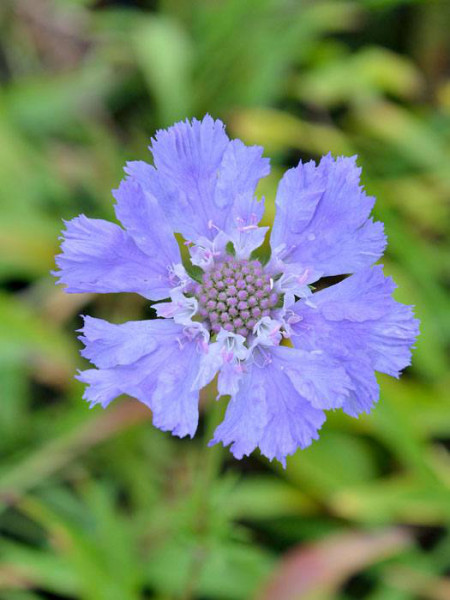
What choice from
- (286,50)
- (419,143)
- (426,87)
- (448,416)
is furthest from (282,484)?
(426,87)

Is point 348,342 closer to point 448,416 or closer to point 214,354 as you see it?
point 214,354

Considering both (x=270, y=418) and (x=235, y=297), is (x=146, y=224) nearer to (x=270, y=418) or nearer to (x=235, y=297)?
(x=235, y=297)

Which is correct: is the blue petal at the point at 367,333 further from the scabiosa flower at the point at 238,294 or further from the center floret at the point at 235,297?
the center floret at the point at 235,297

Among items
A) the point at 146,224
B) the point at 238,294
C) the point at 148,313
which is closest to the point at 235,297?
the point at 238,294

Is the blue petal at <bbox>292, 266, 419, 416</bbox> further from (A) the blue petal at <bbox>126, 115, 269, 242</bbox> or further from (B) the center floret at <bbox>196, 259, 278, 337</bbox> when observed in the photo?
(A) the blue petal at <bbox>126, 115, 269, 242</bbox>

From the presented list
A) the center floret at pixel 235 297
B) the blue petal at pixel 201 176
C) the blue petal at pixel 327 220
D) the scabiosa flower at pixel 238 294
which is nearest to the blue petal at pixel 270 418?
the scabiosa flower at pixel 238 294

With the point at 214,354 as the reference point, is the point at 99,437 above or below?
below
